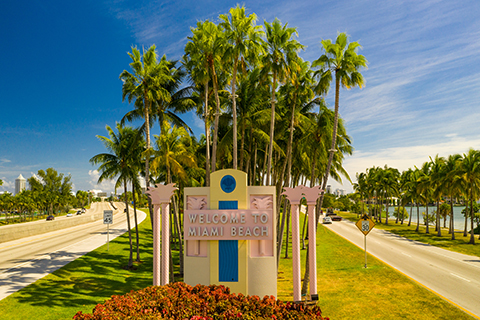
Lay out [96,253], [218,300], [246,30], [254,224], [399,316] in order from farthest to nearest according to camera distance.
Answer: [96,253] < [246,30] < [399,316] < [254,224] < [218,300]

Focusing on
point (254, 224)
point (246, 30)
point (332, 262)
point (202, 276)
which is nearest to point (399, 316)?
point (254, 224)

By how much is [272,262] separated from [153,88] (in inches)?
543

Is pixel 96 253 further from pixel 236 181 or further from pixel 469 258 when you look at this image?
pixel 469 258

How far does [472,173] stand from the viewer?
38.7 meters

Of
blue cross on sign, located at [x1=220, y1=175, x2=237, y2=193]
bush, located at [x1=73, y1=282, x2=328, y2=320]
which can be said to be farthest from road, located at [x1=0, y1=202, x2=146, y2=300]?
blue cross on sign, located at [x1=220, y1=175, x2=237, y2=193]

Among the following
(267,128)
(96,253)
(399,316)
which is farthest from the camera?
(96,253)

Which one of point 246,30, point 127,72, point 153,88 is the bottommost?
point 153,88

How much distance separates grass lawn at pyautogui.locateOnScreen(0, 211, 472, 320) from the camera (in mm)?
15180

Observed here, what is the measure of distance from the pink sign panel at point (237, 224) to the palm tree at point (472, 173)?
125ft

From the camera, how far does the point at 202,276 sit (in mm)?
13789

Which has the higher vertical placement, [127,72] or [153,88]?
[127,72]

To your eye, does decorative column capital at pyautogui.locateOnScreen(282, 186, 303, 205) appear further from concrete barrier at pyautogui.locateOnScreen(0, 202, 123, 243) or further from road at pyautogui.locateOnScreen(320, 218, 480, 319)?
concrete barrier at pyautogui.locateOnScreen(0, 202, 123, 243)

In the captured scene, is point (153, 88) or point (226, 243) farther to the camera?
point (153, 88)

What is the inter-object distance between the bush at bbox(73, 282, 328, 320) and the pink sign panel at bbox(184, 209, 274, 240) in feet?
11.2
